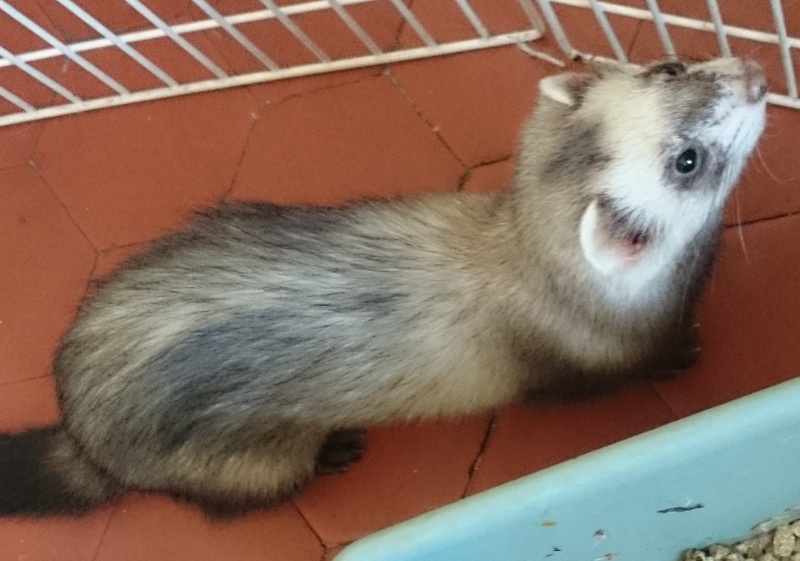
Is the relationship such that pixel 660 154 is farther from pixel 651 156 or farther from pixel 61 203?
pixel 61 203

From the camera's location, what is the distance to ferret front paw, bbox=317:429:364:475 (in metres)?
1.33

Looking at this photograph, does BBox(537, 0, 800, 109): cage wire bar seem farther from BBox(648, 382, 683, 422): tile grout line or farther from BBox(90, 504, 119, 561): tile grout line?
BBox(90, 504, 119, 561): tile grout line

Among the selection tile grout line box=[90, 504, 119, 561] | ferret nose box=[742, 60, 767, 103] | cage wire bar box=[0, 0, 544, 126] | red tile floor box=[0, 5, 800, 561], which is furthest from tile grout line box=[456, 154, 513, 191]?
tile grout line box=[90, 504, 119, 561]

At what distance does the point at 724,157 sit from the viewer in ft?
3.01

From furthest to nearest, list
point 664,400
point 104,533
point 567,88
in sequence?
point 104,533
point 664,400
point 567,88

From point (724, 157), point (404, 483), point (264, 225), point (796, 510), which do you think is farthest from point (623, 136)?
point (404, 483)

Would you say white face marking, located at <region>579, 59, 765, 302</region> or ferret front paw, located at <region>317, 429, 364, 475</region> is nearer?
white face marking, located at <region>579, 59, 765, 302</region>

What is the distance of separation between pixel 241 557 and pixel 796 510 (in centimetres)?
79

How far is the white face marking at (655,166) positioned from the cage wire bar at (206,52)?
1.81 feet

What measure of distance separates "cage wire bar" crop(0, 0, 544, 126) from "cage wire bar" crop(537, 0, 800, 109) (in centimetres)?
5

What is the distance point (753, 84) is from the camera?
0.94 meters

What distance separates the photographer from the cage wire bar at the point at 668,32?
1238mm

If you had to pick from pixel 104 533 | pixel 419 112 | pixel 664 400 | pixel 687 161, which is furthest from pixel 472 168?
pixel 104 533

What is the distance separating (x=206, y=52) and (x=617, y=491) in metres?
1.08
